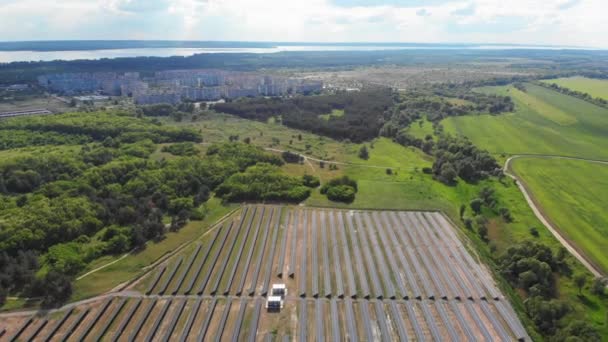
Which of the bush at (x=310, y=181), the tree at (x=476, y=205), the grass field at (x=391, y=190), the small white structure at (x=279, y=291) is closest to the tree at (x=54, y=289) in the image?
the grass field at (x=391, y=190)

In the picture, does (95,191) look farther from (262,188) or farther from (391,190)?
(391,190)

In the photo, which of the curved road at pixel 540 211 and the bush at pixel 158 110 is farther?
the bush at pixel 158 110

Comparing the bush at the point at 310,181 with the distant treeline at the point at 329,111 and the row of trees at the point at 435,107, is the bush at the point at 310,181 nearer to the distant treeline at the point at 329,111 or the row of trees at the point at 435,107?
the distant treeline at the point at 329,111

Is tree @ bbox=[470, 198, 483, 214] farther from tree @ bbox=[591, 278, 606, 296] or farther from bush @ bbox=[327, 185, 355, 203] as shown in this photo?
tree @ bbox=[591, 278, 606, 296]

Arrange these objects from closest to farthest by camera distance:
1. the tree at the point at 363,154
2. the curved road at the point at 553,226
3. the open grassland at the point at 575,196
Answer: the curved road at the point at 553,226 < the open grassland at the point at 575,196 < the tree at the point at 363,154

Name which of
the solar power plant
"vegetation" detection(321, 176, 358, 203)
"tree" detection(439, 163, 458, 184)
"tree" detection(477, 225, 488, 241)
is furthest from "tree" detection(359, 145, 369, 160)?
"tree" detection(477, 225, 488, 241)

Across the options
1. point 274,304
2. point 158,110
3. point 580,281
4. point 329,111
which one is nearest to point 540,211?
point 580,281
